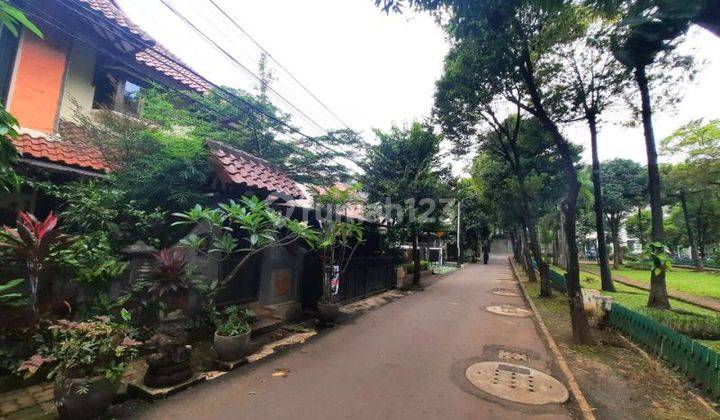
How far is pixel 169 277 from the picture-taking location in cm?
535

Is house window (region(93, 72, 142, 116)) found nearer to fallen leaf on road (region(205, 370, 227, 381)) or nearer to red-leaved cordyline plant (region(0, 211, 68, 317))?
red-leaved cordyline plant (region(0, 211, 68, 317))

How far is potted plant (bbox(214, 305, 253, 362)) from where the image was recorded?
17.8 feet

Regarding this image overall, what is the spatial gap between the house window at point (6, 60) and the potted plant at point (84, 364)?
6101 millimetres

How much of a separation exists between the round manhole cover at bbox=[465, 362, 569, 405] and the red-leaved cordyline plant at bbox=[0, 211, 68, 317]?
6339 millimetres

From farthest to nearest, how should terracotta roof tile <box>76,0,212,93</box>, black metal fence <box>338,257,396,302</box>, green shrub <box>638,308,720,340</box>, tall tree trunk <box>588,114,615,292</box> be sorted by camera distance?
tall tree trunk <box>588,114,615,292</box>, black metal fence <box>338,257,396,302</box>, terracotta roof tile <box>76,0,212,93</box>, green shrub <box>638,308,720,340</box>

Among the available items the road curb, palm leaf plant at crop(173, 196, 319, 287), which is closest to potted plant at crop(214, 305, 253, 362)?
palm leaf plant at crop(173, 196, 319, 287)

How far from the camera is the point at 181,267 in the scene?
550cm

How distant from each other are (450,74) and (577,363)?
927cm

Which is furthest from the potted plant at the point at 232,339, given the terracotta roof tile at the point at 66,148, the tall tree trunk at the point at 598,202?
the tall tree trunk at the point at 598,202

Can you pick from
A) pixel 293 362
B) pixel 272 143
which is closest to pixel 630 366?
pixel 293 362

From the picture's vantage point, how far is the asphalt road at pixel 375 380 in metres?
4.19

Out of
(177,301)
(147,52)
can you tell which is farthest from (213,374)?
(147,52)

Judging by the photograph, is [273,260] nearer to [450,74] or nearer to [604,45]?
[450,74]

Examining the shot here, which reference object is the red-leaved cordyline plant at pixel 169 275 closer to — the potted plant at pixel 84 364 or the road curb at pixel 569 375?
the potted plant at pixel 84 364
